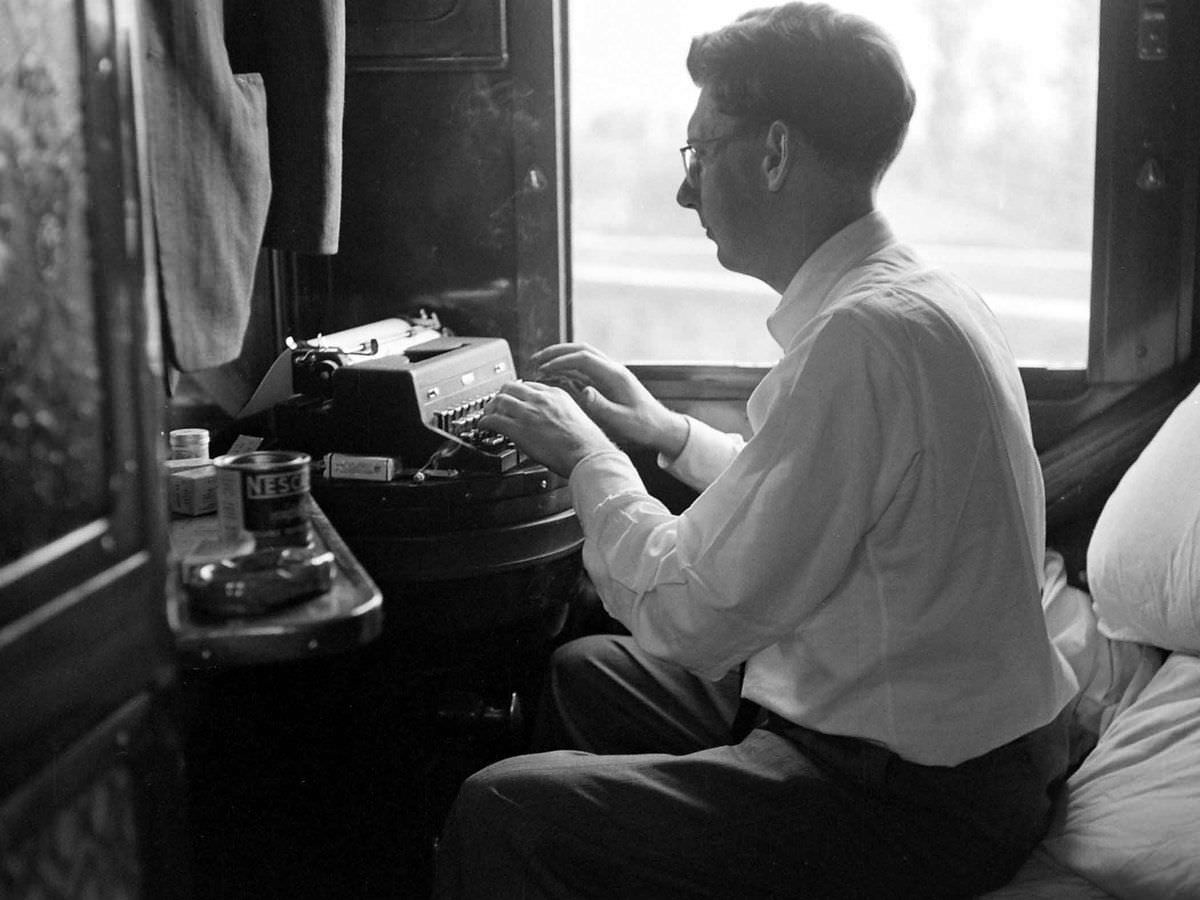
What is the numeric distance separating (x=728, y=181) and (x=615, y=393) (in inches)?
20.4

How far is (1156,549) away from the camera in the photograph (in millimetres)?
2059

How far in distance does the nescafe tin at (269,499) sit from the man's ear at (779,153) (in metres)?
0.71

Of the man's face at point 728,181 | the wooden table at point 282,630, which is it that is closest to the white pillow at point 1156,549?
the man's face at point 728,181

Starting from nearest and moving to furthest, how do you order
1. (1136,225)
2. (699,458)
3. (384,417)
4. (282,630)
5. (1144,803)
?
(282,630)
(1144,803)
(384,417)
(699,458)
(1136,225)

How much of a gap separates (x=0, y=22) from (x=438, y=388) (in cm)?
134

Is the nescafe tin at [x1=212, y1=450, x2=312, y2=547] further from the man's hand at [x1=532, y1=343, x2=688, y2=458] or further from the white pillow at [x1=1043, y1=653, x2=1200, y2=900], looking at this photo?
the white pillow at [x1=1043, y1=653, x2=1200, y2=900]

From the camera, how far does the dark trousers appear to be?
5.26 feet

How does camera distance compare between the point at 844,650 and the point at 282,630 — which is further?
the point at 844,650

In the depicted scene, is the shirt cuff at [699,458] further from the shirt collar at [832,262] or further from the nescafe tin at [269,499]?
the nescafe tin at [269,499]

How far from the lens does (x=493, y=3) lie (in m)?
2.68

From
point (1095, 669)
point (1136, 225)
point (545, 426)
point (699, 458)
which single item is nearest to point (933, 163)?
point (1136, 225)

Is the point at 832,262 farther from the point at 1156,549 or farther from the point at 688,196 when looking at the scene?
the point at 1156,549

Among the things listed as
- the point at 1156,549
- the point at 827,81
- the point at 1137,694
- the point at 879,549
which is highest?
the point at 827,81

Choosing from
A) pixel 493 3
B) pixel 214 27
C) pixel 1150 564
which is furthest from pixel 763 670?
pixel 493 3
